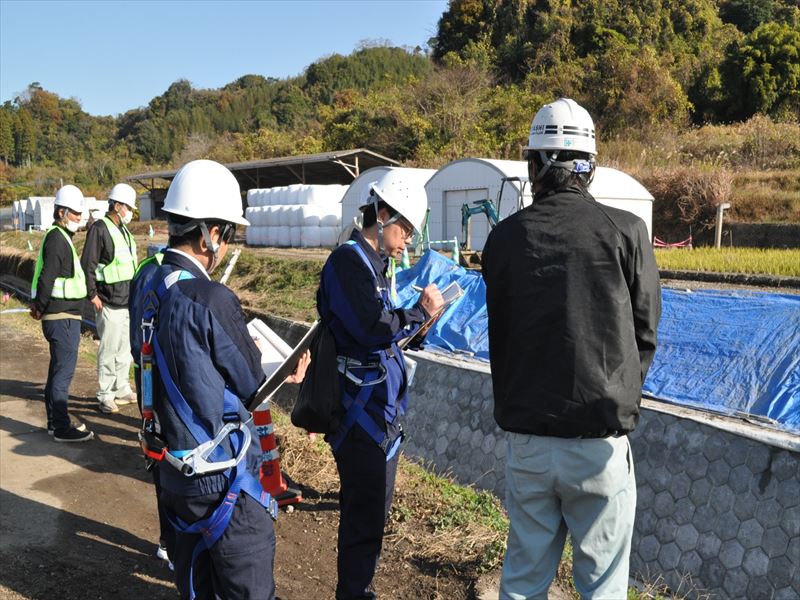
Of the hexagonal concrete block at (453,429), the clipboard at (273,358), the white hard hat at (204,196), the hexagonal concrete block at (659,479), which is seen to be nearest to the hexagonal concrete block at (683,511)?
the hexagonal concrete block at (659,479)

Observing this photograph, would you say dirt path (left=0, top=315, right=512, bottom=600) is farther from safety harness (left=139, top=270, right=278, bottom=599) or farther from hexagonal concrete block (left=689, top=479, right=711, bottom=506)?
hexagonal concrete block (left=689, top=479, right=711, bottom=506)

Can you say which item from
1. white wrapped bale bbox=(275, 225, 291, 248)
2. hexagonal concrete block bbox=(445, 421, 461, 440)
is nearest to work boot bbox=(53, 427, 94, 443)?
hexagonal concrete block bbox=(445, 421, 461, 440)

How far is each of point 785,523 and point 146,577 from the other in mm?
3624

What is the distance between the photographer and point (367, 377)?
289 centimetres

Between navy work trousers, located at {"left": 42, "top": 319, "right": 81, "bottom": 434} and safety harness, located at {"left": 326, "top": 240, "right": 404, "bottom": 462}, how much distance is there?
12.4 ft

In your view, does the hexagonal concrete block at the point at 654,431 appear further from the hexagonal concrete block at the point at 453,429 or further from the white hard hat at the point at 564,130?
the white hard hat at the point at 564,130

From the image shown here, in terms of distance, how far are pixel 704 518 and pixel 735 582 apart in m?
0.40

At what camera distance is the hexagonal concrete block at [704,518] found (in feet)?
13.6

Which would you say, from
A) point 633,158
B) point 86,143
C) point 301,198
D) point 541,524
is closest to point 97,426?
point 541,524

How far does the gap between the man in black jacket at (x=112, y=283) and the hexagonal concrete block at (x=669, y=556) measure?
17.0 feet

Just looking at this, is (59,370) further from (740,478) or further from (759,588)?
(759,588)

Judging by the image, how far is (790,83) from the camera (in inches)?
1179

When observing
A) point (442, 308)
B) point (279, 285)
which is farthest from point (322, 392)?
point (279, 285)

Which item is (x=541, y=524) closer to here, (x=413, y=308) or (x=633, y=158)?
(x=413, y=308)
